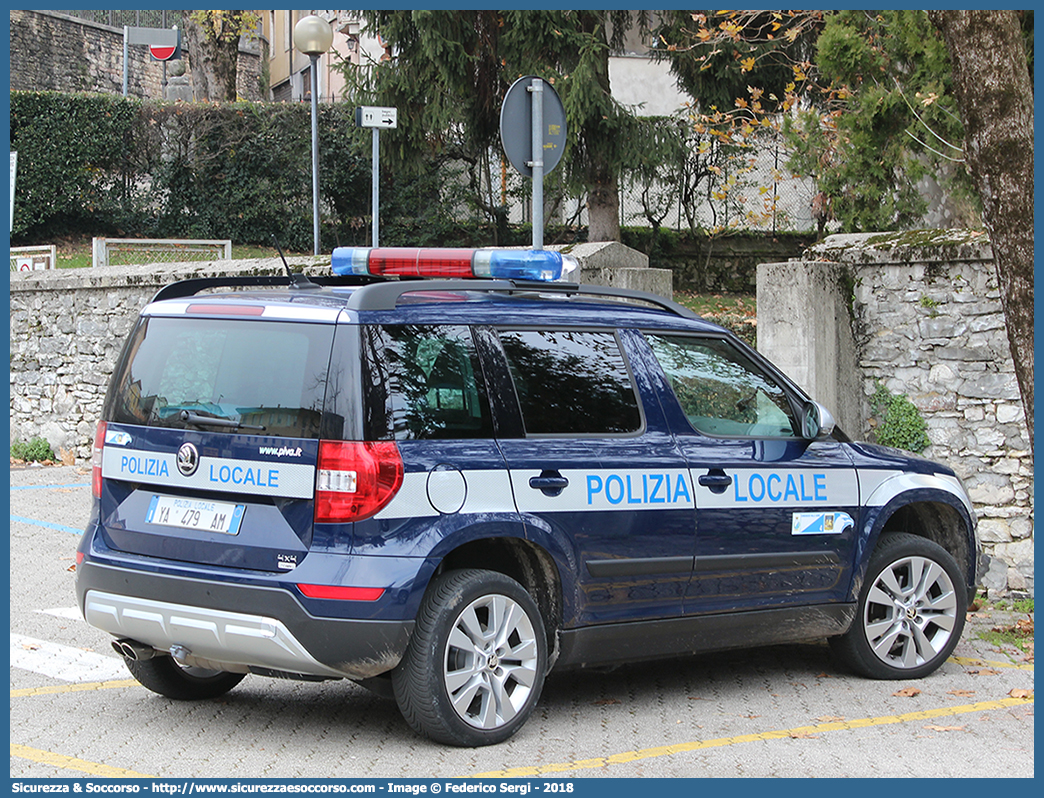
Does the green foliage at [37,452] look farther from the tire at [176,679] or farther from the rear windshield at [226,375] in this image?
the rear windshield at [226,375]

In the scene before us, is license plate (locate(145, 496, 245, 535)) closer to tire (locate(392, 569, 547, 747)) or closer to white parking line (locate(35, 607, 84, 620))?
tire (locate(392, 569, 547, 747))

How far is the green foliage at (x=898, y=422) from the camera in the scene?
32.3 feet

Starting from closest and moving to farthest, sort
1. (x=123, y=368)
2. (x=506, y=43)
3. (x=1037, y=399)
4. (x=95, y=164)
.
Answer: (x=123, y=368), (x=1037, y=399), (x=506, y=43), (x=95, y=164)

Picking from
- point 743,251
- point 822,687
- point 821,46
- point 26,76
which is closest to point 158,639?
point 822,687

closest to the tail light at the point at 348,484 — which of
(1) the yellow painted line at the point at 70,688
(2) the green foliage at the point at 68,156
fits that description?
(1) the yellow painted line at the point at 70,688

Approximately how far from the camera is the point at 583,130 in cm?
1792

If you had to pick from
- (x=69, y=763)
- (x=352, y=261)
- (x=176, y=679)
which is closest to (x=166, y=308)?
(x=352, y=261)

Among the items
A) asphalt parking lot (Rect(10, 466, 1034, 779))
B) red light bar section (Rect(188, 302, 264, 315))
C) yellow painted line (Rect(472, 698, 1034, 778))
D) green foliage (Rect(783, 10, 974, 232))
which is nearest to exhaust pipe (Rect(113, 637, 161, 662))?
asphalt parking lot (Rect(10, 466, 1034, 779))

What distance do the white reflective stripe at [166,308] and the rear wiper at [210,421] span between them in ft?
1.60

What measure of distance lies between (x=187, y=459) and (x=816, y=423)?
2.96 meters

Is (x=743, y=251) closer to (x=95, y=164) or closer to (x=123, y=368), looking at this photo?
(x=95, y=164)

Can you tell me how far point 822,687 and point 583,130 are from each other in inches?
495

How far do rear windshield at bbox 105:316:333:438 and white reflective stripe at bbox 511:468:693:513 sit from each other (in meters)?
0.94

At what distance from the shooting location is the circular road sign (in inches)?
327
